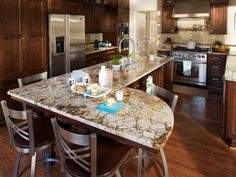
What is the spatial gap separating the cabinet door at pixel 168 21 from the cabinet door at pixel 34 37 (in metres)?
3.67

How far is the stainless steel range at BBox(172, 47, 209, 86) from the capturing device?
607cm

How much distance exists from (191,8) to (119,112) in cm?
543

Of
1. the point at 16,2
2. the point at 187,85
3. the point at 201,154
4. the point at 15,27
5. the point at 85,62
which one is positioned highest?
the point at 16,2

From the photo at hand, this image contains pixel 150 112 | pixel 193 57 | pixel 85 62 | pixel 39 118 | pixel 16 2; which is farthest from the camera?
pixel 193 57

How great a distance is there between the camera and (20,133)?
200cm

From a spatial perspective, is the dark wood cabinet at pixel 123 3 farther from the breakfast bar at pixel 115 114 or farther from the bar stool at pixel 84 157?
the bar stool at pixel 84 157

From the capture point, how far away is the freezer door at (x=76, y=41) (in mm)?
4921

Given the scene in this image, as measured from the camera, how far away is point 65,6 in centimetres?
476

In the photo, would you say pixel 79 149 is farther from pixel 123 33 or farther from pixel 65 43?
pixel 123 33

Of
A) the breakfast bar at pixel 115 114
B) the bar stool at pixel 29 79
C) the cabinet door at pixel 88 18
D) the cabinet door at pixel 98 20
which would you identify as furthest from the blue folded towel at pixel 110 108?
the cabinet door at pixel 98 20

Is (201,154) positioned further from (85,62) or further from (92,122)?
(85,62)

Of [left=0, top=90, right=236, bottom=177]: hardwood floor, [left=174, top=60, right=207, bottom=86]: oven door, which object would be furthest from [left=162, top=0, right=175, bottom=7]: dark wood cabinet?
[left=0, top=90, right=236, bottom=177]: hardwood floor

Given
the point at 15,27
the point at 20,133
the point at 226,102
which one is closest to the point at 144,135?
the point at 20,133

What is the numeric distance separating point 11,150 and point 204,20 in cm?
573
